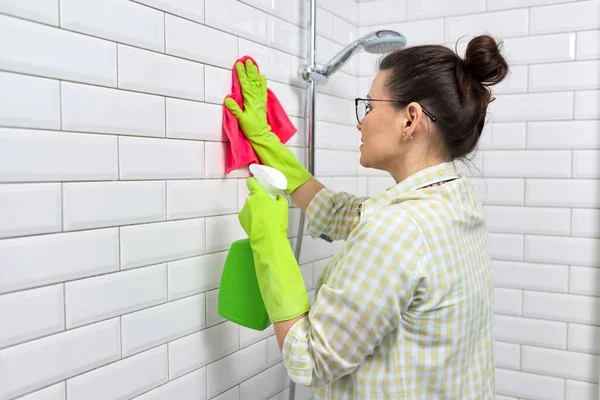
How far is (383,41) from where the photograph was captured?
1.43m

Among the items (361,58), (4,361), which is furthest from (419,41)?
(4,361)

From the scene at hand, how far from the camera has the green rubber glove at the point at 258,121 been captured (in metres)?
1.29

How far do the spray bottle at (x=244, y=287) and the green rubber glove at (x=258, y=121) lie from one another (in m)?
0.16

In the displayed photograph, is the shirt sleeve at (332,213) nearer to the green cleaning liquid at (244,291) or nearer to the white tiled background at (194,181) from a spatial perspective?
the white tiled background at (194,181)

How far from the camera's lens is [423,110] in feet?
3.62

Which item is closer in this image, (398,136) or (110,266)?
(110,266)

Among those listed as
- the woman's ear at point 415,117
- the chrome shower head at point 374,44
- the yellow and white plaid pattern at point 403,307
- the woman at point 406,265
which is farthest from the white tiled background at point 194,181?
the woman's ear at point 415,117

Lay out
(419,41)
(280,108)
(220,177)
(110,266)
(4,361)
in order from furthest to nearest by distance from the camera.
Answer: (419,41), (280,108), (220,177), (110,266), (4,361)

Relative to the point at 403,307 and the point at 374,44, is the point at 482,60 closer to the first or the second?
the point at 374,44

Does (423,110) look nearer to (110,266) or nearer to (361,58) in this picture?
(110,266)

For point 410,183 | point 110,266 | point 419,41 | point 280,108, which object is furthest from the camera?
point 419,41

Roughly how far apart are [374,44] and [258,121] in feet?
1.26

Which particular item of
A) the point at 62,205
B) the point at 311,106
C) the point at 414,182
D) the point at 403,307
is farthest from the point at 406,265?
the point at 311,106

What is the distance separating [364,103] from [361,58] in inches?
31.1
